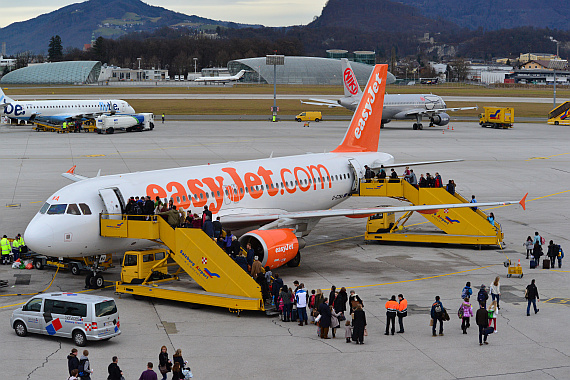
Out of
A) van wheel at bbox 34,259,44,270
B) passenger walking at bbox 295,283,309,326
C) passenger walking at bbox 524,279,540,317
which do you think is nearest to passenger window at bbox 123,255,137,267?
van wheel at bbox 34,259,44,270

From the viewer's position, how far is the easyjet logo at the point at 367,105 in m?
44.4

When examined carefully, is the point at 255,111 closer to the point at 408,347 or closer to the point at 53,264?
the point at 53,264

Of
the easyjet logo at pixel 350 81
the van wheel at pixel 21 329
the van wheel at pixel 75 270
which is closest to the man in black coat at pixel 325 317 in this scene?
the van wheel at pixel 21 329

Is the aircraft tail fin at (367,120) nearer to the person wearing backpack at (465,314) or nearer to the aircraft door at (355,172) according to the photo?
the aircraft door at (355,172)

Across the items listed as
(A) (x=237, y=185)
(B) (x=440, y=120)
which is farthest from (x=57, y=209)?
(B) (x=440, y=120)

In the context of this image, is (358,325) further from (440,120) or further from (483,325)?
(440,120)

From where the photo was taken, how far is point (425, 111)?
358 feet

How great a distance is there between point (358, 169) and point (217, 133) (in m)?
55.1

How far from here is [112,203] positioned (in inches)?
1138

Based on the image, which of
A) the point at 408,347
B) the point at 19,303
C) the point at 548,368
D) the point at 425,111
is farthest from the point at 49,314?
the point at 425,111

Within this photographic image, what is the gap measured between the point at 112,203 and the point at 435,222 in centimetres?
1823

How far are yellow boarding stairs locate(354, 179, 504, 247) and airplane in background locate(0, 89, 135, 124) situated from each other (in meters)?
72.0

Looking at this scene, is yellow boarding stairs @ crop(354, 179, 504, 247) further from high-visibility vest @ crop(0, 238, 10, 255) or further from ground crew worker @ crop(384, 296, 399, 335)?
high-visibility vest @ crop(0, 238, 10, 255)

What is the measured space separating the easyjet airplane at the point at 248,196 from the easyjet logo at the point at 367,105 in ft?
0.20
